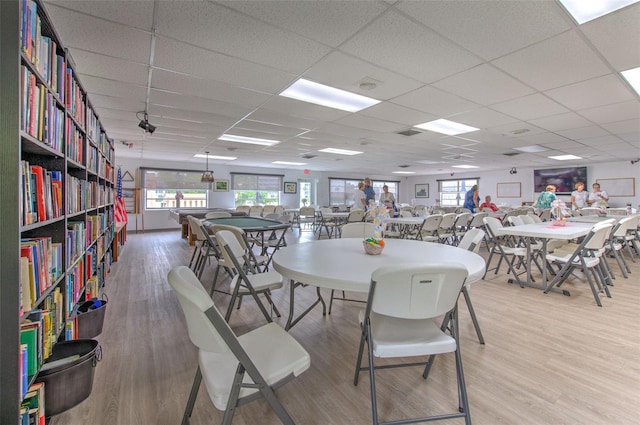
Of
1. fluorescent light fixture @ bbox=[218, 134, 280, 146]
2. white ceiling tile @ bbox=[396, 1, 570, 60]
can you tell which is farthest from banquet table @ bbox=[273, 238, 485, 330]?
fluorescent light fixture @ bbox=[218, 134, 280, 146]

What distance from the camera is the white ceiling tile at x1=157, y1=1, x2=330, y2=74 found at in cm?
191

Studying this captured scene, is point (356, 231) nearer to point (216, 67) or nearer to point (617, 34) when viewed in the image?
point (216, 67)

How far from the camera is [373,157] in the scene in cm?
855

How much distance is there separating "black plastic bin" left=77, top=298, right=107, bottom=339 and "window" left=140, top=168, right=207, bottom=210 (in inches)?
324

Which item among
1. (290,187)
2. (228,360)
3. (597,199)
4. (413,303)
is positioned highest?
(290,187)

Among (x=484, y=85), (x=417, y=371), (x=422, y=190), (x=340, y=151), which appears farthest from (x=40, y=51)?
(x=422, y=190)

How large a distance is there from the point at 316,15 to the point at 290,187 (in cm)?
1081

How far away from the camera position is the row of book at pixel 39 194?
122 centimetres

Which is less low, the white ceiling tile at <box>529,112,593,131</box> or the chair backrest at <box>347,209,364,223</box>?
the white ceiling tile at <box>529,112,593,131</box>

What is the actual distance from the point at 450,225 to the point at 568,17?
4175 mm

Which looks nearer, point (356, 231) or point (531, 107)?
point (356, 231)

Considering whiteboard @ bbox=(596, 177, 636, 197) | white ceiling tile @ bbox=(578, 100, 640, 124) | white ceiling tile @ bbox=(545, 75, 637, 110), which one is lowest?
whiteboard @ bbox=(596, 177, 636, 197)

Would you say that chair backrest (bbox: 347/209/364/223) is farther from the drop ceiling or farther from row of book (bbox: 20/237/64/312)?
row of book (bbox: 20/237/64/312)

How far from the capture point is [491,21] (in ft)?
6.52
